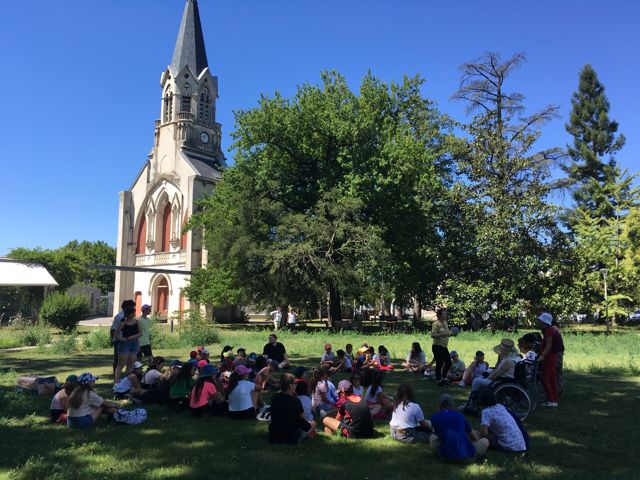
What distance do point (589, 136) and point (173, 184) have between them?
133ft

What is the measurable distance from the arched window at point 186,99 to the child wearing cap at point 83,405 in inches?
2023

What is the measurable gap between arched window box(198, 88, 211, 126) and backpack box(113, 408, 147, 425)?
52128 mm

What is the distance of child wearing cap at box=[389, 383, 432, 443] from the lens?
6867 mm

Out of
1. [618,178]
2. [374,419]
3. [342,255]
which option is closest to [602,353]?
[374,419]

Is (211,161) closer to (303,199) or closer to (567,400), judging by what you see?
(303,199)

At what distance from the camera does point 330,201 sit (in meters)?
29.1

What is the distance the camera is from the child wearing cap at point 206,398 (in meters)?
8.25

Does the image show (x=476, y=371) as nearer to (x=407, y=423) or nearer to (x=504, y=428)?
(x=407, y=423)

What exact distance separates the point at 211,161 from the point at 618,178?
129ft

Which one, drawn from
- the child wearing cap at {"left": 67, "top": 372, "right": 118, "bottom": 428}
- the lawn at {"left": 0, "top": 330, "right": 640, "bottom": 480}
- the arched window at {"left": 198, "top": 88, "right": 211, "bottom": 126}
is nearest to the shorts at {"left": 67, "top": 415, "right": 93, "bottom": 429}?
the child wearing cap at {"left": 67, "top": 372, "right": 118, "bottom": 428}

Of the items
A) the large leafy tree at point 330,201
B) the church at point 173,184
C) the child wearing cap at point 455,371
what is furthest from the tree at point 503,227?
the church at point 173,184

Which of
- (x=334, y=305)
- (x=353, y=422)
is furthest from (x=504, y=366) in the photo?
(x=334, y=305)

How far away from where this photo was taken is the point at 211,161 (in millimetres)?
56250

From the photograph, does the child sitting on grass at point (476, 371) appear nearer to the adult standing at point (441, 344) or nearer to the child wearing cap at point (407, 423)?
the adult standing at point (441, 344)
